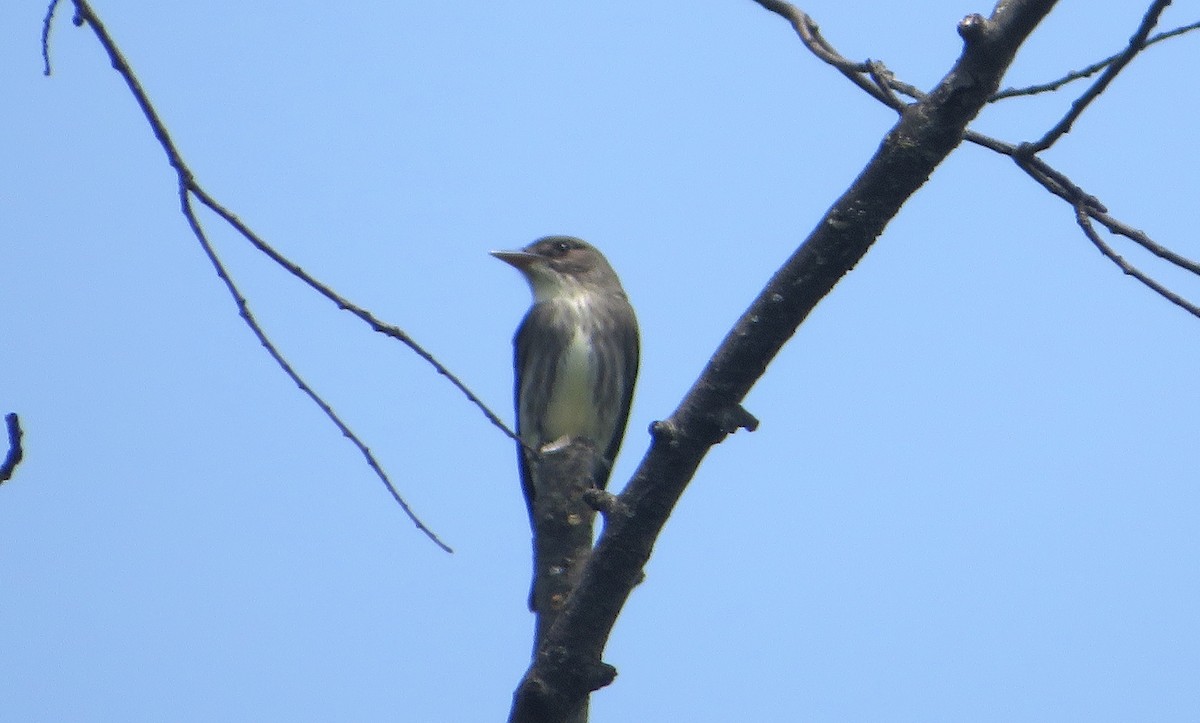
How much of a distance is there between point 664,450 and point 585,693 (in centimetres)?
94

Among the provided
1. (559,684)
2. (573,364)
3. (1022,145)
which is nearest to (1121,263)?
(1022,145)

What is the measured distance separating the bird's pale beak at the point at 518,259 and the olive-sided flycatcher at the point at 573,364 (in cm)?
5

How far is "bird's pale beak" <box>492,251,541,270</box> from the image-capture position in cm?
1023

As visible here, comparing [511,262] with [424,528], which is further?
[511,262]

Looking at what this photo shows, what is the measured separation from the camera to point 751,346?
3715 mm

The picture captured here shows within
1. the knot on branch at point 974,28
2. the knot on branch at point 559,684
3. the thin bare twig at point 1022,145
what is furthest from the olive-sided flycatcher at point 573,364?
the knot on branch at point 974,28

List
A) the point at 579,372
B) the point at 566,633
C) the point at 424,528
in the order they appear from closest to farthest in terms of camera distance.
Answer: the point at 424,528
the point at 566,633
the point at 579,372

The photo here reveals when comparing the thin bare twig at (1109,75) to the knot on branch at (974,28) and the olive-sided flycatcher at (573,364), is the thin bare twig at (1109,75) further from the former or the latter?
the olive-sided flycatcher at (573,364)

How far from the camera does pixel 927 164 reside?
3406 millimetres

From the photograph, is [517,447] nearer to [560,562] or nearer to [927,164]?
[560,562]

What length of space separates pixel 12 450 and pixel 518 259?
7.58 meters

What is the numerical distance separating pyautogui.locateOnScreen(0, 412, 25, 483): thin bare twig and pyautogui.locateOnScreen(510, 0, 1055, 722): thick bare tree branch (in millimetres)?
1674

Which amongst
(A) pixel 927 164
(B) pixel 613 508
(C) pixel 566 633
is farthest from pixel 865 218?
(C) pixel 566 633

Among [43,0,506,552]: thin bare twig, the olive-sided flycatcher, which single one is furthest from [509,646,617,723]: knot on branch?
the olive-sided flycatcher
